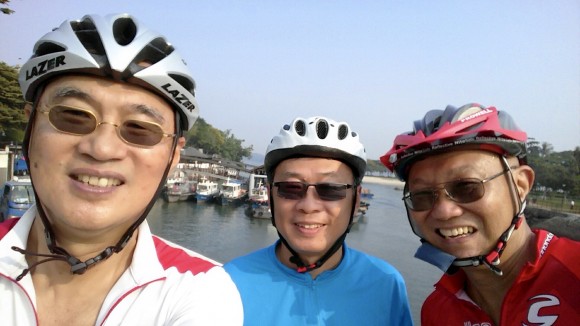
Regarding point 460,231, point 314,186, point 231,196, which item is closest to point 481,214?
point 460,231

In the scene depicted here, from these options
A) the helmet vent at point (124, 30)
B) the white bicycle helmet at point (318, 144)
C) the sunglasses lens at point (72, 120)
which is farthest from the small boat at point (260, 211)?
the sunglasses lens at point (72, 120)

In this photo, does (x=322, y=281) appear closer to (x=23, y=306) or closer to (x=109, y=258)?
(x=109, y=258)

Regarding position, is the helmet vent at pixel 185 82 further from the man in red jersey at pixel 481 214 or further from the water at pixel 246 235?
the water at pixel 246 235

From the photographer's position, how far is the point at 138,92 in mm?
2176

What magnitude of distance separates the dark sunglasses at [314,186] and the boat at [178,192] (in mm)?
55984

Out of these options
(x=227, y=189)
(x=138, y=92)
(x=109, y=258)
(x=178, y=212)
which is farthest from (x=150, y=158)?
(x=227, y=189)

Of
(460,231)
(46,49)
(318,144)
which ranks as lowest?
(460,231)

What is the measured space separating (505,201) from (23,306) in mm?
3234

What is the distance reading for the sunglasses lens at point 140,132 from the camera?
2.10 m

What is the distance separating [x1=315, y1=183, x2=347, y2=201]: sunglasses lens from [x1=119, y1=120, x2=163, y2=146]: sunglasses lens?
1530 millimetres

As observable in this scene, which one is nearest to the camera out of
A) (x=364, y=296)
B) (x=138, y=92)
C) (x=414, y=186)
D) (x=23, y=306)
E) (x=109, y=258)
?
(x=23, y=306)

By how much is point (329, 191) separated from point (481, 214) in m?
1.23

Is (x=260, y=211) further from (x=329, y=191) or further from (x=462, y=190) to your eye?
(x=462, y=190)

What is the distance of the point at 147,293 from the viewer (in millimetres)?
2139
